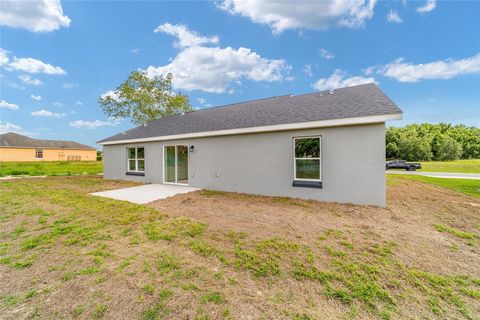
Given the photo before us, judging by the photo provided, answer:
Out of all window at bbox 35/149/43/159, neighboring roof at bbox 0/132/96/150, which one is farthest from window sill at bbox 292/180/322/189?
window at bbox 35/149/43/159

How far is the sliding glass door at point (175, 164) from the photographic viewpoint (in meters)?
10.4

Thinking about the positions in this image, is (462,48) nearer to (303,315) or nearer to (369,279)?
(369,279)

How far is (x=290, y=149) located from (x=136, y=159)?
9.60 m

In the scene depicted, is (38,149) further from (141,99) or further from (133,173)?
(133,173)

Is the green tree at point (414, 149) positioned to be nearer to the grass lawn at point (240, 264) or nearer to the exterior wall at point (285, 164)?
the grass lawn at point (240, 264)

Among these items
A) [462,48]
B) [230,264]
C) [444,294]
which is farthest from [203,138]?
[462,48]

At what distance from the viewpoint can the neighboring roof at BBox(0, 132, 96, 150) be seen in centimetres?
3569

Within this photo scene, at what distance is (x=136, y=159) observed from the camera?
40.0 feet

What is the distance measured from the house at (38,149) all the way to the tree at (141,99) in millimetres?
27396

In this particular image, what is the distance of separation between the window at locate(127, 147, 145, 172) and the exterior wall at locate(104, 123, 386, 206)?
1431mm

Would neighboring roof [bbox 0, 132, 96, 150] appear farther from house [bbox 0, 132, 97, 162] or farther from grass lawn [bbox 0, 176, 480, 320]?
grass lawn [bbox 0, 176, 480, 320]

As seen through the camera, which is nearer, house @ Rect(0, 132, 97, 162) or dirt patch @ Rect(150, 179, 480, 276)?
dirt patch @ Rect(150, 179, 480, 276)

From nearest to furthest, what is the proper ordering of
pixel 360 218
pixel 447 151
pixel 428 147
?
pixel 360 218 → pixel 428 147 → pixel 447 151

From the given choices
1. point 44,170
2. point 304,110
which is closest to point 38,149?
point 44,170
